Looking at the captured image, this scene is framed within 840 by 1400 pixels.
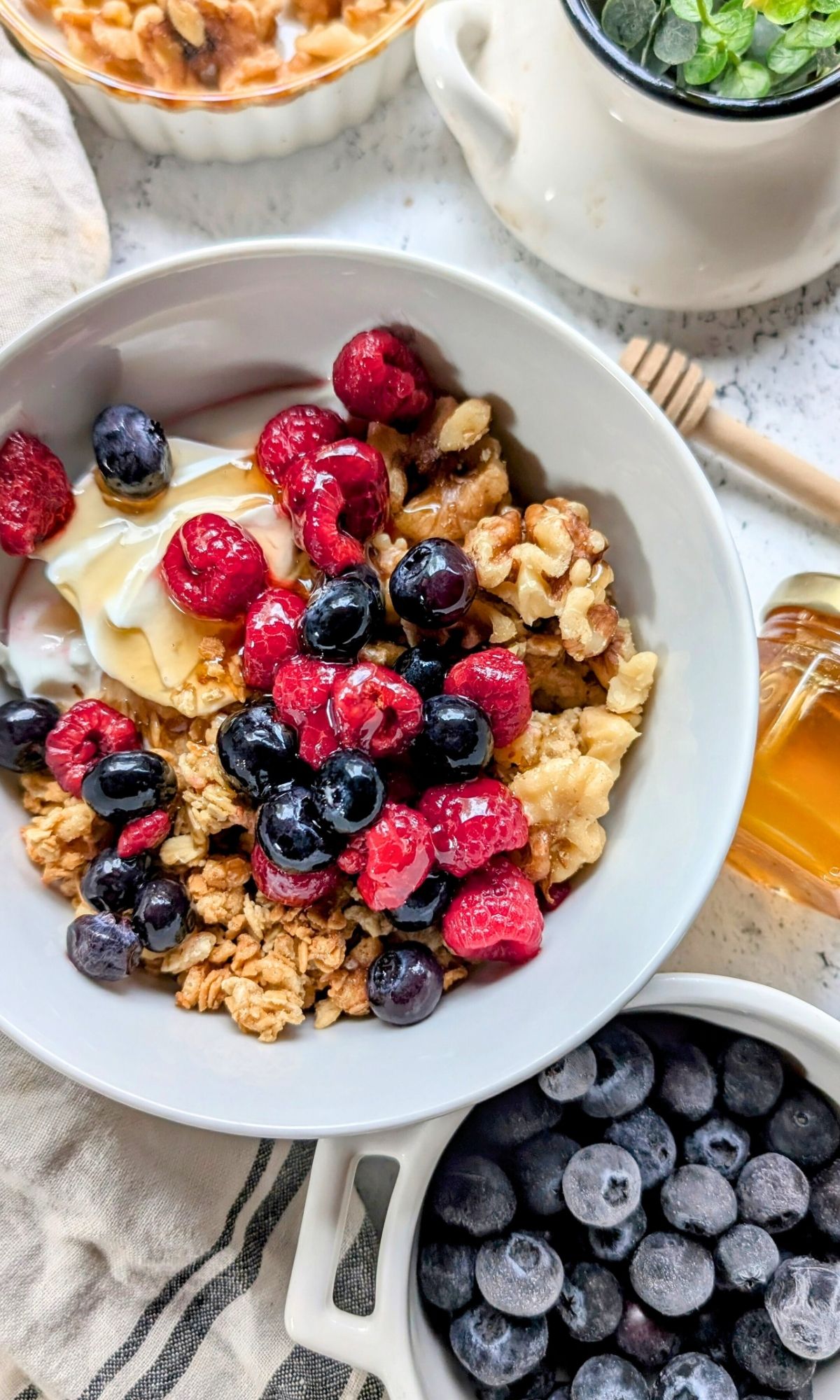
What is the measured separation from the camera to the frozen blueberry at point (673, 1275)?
38.5 inches

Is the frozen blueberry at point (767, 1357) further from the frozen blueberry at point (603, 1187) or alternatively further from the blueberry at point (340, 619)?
the blueberry at point (340, 619)

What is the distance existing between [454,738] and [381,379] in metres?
0.29

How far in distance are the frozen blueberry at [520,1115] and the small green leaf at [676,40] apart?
89cm

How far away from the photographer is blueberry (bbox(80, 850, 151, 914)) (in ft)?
2.85

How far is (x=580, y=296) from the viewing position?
115 centimetres

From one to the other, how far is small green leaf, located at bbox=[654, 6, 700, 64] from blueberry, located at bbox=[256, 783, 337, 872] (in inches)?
25.7

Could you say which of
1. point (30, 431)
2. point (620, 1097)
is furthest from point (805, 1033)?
point (30, 431)

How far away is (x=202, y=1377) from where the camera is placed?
110cm

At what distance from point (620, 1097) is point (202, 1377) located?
0.51 meters

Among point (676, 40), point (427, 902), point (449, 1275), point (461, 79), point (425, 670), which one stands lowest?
point (449, 1275)

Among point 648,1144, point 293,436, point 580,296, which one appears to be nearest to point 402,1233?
point 648,1144

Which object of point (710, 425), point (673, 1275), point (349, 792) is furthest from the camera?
point (710, 425)

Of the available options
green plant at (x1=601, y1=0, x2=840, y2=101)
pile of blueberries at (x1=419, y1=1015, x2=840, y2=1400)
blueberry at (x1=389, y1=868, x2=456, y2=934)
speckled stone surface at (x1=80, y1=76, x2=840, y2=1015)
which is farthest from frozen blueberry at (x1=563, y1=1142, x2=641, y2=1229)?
green plant at (x1=601, y1=0, x2=840, y2=101)

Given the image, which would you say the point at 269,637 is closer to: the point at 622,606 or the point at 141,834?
the point at 141,834
